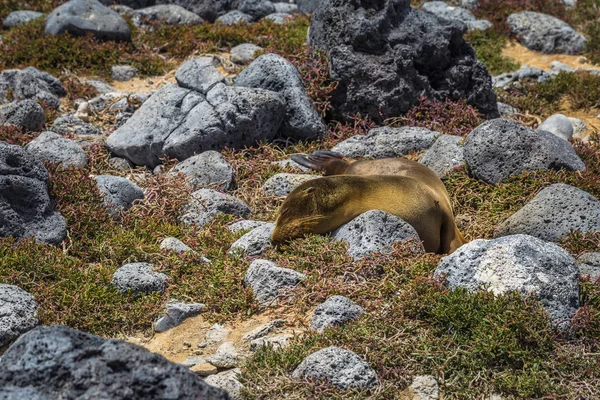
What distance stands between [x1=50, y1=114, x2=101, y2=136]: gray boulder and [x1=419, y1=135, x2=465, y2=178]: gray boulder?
4664 mm

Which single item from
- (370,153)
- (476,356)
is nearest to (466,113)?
(370,153)

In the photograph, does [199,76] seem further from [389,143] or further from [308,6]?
[308,6]

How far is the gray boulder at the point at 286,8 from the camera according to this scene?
17406 millimetres

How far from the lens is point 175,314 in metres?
6.89

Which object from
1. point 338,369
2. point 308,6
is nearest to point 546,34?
point 308,6

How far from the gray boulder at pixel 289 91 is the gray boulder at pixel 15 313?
516 centimetres

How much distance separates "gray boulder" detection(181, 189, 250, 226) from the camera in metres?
8.85

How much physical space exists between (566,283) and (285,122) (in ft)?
18.2

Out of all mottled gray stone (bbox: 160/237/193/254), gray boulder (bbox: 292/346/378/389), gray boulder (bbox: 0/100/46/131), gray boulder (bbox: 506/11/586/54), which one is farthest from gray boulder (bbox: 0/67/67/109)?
gray boulder (bbox: 506/11/586/54)

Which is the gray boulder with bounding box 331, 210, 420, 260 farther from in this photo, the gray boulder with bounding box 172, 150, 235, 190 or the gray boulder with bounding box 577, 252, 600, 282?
the gray boulder with bounding box 172, 150, 235, 190

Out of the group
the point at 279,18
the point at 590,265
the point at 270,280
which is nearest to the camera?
the point at 270,280

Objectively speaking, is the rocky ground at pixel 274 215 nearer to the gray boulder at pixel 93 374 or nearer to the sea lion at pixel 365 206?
the gray boulder at pixel 93 374

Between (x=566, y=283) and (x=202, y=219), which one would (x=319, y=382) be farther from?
(x=202, y=219)

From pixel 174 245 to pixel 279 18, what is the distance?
925 cm
